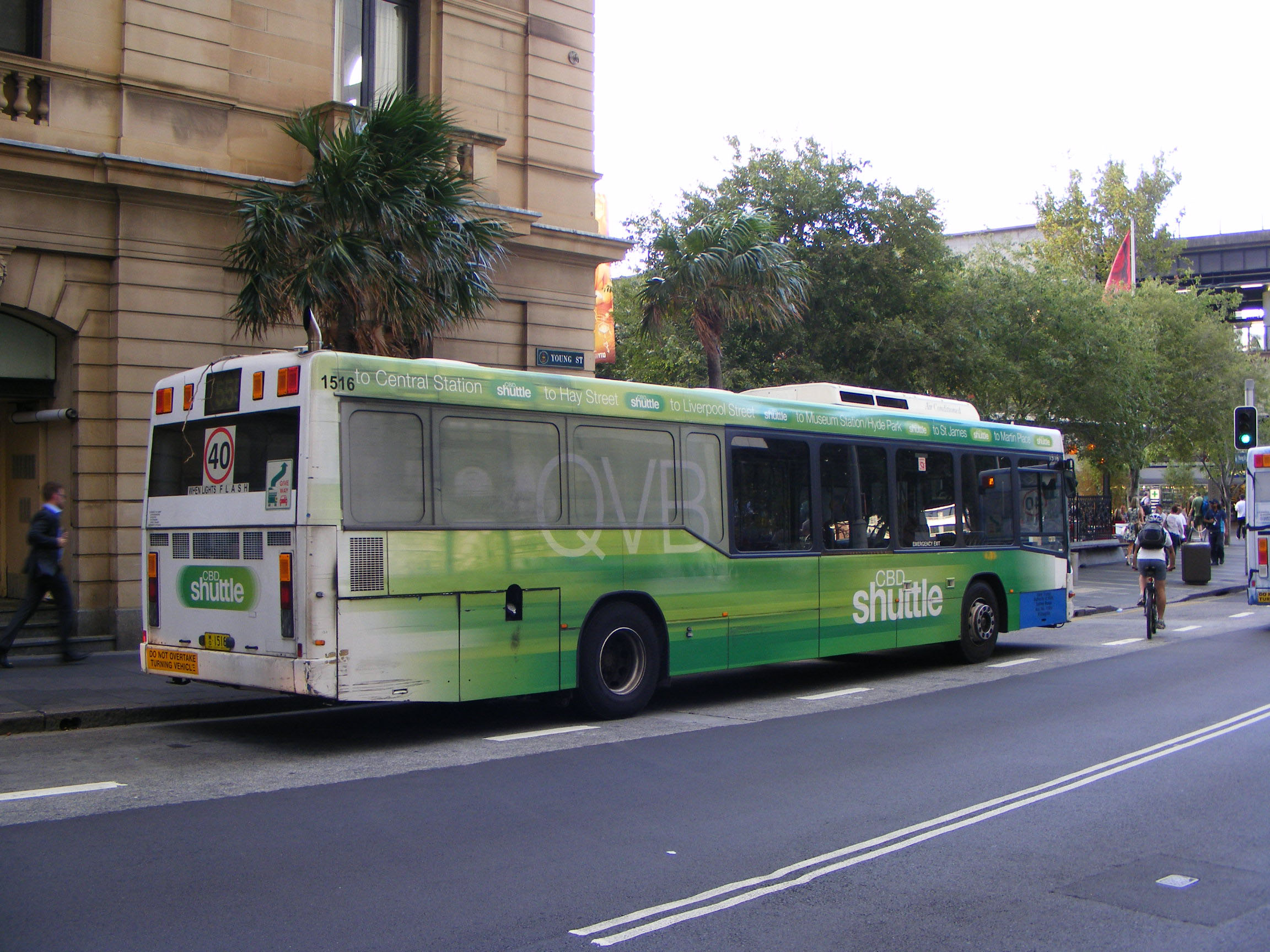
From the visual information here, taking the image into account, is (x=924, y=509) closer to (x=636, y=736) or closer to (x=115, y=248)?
(x=636, y=736)

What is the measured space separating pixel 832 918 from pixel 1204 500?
3847 centimetres

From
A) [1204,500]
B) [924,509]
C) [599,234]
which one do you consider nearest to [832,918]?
[924,509]

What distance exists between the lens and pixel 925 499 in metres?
13.3

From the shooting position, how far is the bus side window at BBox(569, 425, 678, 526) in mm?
9859

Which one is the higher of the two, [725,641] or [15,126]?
[15,126]

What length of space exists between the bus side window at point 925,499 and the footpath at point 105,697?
6751mm

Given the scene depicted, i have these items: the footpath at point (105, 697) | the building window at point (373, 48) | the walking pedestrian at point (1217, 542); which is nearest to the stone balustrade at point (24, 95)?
the building window at point (373, 48)

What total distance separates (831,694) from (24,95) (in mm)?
11801

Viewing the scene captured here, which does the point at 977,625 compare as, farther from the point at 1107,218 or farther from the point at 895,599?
the point at 1107,218

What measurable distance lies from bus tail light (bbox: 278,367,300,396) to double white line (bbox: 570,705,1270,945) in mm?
4934

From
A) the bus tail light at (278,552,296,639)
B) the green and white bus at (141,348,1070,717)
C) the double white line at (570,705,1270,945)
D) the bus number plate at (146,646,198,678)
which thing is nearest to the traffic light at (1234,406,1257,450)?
the green and white bus at (141,348,1070,717)

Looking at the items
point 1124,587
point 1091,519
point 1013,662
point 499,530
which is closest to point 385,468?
point 499,530

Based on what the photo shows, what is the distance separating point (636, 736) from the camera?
365 inches

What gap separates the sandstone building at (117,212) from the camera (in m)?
13.9
